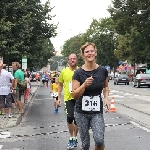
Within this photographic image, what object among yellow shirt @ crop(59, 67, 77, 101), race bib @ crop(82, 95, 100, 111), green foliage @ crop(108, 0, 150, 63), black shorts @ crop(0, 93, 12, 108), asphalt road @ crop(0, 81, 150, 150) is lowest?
asphalt road @ crop(0, 81, 150, 150)

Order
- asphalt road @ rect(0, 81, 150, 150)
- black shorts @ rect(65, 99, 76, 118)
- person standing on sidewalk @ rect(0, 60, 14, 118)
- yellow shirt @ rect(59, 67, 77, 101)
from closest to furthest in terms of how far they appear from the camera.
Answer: black shorts @ rect(65, 99, 76, 118), yellow shirt @ rect(59, 67, 77, 101), asphalt road @ rect(0, 81, 150, 150), person standing on sidewalk @ rect(0, 60, 14, 118)

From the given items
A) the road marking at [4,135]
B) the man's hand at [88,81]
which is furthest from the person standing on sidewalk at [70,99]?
the man's hand at [88,81]

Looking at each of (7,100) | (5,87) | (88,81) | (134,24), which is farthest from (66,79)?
(134,24)

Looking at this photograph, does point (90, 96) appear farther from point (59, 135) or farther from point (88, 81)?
point (59, 135)

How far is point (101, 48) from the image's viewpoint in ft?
354

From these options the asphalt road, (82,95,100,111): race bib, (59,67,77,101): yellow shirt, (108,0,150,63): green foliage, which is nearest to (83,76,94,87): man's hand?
(82,95,100,111): race bib

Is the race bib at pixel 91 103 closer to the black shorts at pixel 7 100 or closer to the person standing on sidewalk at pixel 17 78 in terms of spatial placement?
the black shorts at pixel 7 100

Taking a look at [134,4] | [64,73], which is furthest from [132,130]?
[134,4]

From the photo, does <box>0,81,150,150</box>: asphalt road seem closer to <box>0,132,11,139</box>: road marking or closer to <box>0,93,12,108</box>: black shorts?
<box>0,132,11,139</box>: road marking

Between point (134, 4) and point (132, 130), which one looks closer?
point (132, 130)

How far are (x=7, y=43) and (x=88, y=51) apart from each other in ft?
41.0

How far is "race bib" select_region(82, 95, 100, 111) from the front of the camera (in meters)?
6.03

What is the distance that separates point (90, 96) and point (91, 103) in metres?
0.10

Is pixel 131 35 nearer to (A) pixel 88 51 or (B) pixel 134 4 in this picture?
(B) pixel 134 4
